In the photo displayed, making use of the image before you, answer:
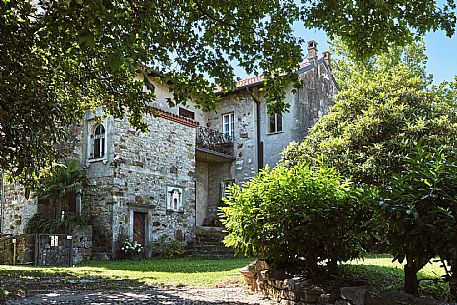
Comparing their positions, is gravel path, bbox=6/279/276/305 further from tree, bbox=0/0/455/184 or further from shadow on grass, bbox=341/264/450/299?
tree, bbox=0/0/455/184

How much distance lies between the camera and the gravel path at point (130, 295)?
666 cm

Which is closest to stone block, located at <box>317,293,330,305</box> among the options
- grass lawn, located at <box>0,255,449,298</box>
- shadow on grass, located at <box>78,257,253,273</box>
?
grass lawn, located at <box>0,255,449,298</box>

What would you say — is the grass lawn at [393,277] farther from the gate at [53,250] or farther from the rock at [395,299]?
the gate at [53,250]

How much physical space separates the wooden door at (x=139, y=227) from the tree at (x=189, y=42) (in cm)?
964

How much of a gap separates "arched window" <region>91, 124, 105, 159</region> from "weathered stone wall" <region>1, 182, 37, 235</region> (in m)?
2.68

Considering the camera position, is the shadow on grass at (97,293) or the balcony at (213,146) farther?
the balcony at (213,146)

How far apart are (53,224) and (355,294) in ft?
41.5

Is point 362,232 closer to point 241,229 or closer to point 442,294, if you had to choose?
point 442,294

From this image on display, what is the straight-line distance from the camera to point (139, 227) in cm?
1738

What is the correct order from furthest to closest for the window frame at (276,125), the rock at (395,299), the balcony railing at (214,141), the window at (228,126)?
the window at (228,126)
the balcony railing at (214,141)
the window frame at (276,125)
the rock at (395,299)

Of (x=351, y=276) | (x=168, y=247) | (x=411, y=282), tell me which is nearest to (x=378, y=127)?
(x=351, y=276)

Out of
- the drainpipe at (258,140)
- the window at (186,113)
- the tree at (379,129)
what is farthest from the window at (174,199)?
the tree at (379,129)

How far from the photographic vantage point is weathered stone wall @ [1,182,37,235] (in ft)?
55.2

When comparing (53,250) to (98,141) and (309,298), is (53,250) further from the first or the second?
(309,298)
